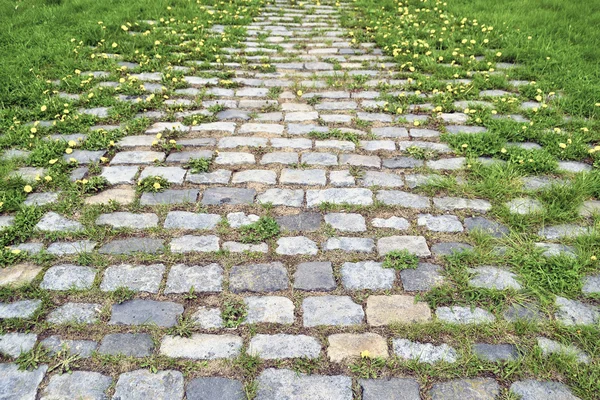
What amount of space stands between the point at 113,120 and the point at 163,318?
7.76 ft

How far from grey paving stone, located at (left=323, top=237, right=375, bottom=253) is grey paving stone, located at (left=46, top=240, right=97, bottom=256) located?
1.34m

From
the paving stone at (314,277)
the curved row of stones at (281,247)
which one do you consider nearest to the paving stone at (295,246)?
the curved row of stones at (281,247)

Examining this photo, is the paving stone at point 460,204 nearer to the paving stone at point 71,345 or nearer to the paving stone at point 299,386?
the paving stone at point 299,386

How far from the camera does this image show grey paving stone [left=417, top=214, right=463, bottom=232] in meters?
3.12

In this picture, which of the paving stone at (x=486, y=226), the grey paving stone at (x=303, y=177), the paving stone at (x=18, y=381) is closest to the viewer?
the paving stone at (x=18, y=381)

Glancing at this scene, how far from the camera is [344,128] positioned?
4.25 m

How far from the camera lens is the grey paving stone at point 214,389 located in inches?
84.9

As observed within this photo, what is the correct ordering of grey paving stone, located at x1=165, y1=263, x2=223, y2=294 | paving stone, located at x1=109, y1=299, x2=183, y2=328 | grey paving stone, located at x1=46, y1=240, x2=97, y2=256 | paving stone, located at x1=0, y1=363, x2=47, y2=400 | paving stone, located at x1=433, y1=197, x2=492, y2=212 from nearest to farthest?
paving stone, located at x1=0, y1=363, x2=47, y2=400
paving stone, located at x1=109, y1=299, x2=183, y2=328
grey paving stone, located at x1=165, y1=263, x2=223, y2=294
grey paving stone, located at x1=46, y1=240, x2=97, y2=256
paving stone, located at x1=433, y1=197, x2=492, y2=212

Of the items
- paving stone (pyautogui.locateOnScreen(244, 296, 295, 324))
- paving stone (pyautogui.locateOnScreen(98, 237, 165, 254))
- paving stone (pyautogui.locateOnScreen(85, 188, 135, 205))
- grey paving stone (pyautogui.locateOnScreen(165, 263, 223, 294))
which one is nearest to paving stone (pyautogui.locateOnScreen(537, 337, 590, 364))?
paving stone (pyautogui.locateOnScreen(244, 296, 295, 324))

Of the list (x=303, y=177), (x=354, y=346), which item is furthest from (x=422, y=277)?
(x=303, y=177)

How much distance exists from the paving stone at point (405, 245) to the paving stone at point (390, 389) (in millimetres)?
846

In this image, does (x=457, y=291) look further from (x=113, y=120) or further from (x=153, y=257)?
(x=113, y=120)

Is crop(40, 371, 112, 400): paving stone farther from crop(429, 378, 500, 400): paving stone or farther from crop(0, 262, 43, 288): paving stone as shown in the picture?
crop(429, 378, 500, 400): paving stone

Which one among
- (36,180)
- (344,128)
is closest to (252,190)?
(344,128)
